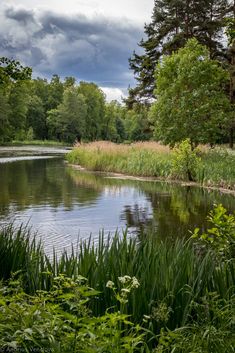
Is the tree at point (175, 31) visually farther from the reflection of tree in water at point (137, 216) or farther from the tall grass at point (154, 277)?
the tall grass at point (154, 277)

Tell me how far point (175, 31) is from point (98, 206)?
2815 centimetres

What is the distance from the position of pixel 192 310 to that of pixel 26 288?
1.94 m

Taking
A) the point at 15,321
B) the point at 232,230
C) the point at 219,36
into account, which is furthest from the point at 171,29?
the point at 15,321

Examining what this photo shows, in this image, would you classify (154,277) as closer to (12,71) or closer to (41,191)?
(12,71)

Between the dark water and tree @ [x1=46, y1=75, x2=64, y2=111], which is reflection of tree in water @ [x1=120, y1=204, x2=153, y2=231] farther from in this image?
tree @ [x1=46, y1=75, x2=64, y2=111]

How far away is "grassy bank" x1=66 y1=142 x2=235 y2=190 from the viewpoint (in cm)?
2147

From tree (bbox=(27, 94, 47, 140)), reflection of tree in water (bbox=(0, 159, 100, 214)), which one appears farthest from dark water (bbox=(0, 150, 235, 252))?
tree (bbox=(27, 94, 47, 140))

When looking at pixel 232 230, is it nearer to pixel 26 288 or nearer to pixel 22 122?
pixel 26 288

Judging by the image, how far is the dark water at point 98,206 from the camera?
473 inches

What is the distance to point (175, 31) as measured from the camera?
3991 centimetres

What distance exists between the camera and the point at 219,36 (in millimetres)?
39000

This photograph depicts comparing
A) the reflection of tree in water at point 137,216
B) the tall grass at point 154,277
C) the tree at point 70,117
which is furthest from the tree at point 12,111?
the tall grass at point 154,277

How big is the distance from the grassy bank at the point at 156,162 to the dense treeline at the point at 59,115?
52.5 metres

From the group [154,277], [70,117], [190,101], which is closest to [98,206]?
[154,277]
